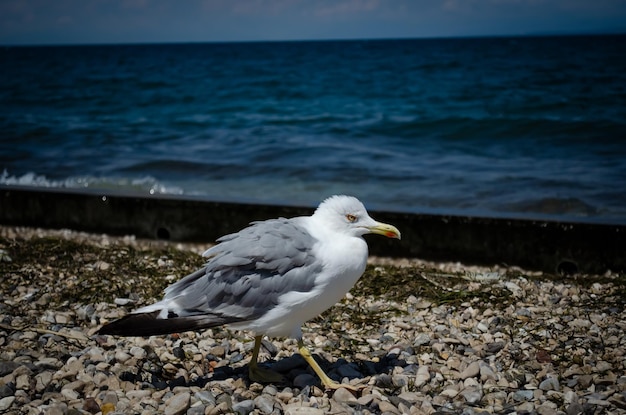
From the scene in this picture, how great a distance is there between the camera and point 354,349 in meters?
3.99

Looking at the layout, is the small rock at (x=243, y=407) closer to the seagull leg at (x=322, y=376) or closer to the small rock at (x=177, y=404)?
the small rock at (x=177, y=404)

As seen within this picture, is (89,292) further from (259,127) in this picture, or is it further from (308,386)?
(259,127)

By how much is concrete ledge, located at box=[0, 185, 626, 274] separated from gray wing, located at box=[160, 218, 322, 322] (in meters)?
2.80

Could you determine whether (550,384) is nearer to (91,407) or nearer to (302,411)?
(302,411)

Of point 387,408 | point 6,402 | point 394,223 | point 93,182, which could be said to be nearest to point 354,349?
point 387,408

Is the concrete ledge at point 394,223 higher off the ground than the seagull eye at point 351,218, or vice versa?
the seagull eye at point 351,218

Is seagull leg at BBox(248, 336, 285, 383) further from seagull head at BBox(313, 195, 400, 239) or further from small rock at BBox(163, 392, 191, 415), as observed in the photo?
seagull head at BBox(313, 195, 400, 239)

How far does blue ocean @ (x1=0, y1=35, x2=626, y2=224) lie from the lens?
9.07 meters

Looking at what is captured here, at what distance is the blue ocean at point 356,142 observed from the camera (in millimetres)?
9070

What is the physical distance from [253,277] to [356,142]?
979 cm

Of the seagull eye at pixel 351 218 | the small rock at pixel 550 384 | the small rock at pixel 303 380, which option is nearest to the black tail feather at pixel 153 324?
the small rock at pixel 303 380

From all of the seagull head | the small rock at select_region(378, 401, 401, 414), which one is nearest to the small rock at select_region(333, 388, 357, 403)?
the small rock at select_region(378, 401, 401, 414)

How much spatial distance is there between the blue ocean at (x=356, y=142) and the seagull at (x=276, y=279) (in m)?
2.83

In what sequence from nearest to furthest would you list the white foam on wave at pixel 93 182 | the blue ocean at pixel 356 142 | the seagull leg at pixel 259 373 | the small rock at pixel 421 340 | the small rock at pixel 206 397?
the small rock at pixel 206 397
the seagull leg at pixel 259 373
the small rock at pixel 421 340
the blue ocean at pixel 356 142
the white foam on wave at pixel 93 182
